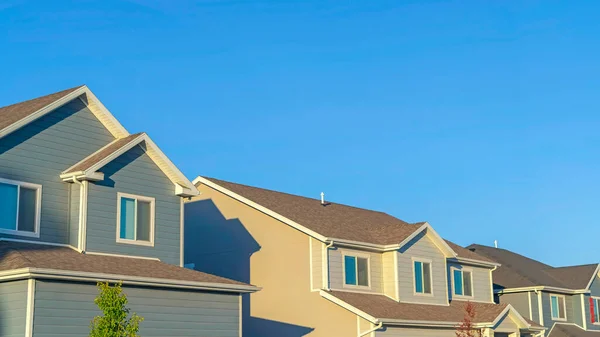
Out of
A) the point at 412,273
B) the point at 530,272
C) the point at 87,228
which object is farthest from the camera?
the point at 530,272

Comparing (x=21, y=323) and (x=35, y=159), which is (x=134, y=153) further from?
(x=21, y=323)

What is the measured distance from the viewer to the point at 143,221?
2642cm

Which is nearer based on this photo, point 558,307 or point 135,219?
point 135,219

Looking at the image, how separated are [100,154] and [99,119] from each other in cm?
155

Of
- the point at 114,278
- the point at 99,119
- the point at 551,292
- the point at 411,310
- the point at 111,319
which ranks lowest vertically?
the point at 111,319

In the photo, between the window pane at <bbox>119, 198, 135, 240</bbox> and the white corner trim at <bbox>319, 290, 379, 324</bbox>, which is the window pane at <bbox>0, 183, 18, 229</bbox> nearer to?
the window pane at <bbox>119, 198, 135, 240</bbox>

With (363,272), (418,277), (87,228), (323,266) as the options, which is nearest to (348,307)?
(323,266)

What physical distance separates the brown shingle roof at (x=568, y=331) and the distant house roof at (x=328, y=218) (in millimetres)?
10585

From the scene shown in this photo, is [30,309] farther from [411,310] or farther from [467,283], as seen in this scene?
[467,283]

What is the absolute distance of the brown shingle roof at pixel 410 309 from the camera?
3089 cm

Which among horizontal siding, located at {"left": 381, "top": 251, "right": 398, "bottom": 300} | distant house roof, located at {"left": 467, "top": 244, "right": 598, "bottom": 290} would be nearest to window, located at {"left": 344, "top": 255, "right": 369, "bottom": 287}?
horizontal siding, located at {"left": 381, "top": 251, "right": 398, "bottom": 300}

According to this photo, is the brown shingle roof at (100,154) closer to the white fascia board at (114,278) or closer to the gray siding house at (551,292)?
the white fascia board at (114,278)

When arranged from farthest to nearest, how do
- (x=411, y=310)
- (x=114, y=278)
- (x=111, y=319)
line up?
(x=411, y=310) → (x=114, y=278) → (x=111, y=319)

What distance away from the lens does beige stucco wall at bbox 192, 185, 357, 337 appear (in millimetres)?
31062
